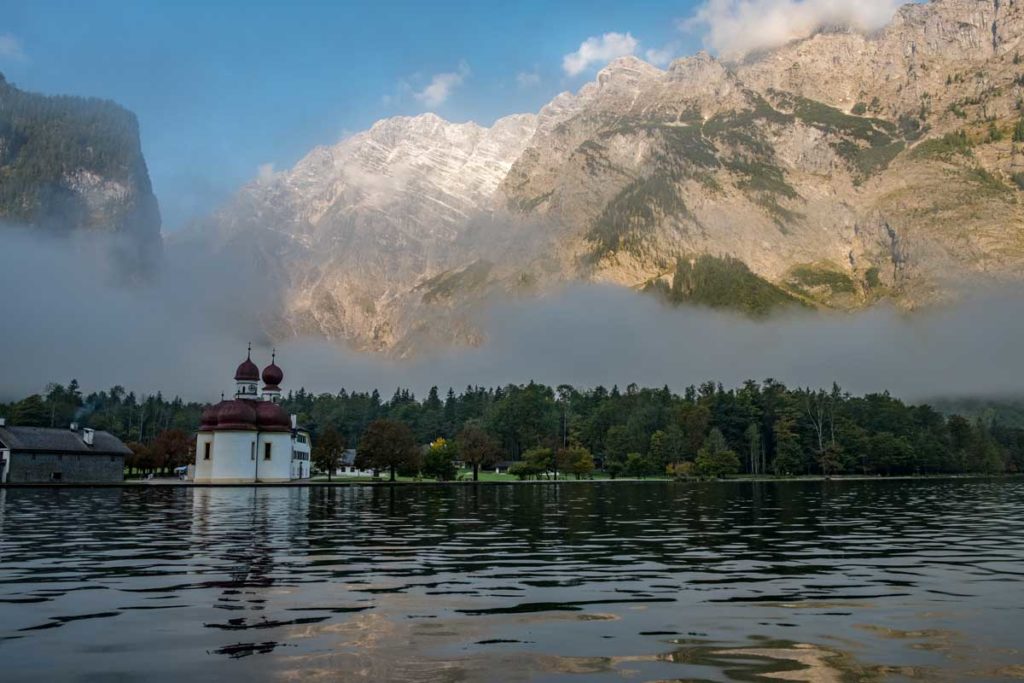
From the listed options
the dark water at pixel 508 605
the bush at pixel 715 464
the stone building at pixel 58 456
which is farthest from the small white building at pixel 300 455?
the dark water at pixel 508 605

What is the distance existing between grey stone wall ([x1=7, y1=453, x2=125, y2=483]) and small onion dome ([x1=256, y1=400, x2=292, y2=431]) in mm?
21938

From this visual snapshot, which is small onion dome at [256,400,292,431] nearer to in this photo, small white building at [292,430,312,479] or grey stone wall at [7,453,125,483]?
small white building at [292,430,312,479]

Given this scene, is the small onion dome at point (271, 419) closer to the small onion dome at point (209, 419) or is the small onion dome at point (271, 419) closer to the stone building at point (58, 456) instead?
the small onion dome at point (209, 419)

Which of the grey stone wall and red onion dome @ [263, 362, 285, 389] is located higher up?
red onion dome @ [263, 362, 285, 389]

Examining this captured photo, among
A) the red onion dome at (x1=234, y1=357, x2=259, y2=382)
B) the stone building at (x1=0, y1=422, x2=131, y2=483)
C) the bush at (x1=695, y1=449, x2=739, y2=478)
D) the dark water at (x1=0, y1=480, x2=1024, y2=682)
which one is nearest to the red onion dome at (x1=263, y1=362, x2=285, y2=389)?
the red onion dome at (x1=234, y1=357, x2=259, y2=382)

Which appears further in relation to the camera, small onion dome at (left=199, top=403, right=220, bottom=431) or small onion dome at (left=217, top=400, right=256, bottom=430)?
small onion dome at (left=199, top=403, right=220, bottom=431)

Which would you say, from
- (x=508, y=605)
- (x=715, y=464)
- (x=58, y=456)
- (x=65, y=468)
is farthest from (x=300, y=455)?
(x=508, y=605)

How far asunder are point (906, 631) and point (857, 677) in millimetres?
4360

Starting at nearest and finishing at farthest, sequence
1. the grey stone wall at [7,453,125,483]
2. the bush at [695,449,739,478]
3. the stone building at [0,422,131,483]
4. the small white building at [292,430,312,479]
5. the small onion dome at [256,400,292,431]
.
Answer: the stone building at [0,422,131,483], the grey stone wall at [7,453,125,483], the small onion dome at [256,400,292,431], the small white building at [292,430,312,479], the bush at [695,449,739,478]

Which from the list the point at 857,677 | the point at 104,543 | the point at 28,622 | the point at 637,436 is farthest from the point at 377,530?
the point at 637,436

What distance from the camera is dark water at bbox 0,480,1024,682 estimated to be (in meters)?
12.8

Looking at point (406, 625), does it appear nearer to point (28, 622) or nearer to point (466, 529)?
point (28, 622)

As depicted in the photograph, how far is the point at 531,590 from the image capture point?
69.1 feet

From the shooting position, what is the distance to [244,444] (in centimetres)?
13188
